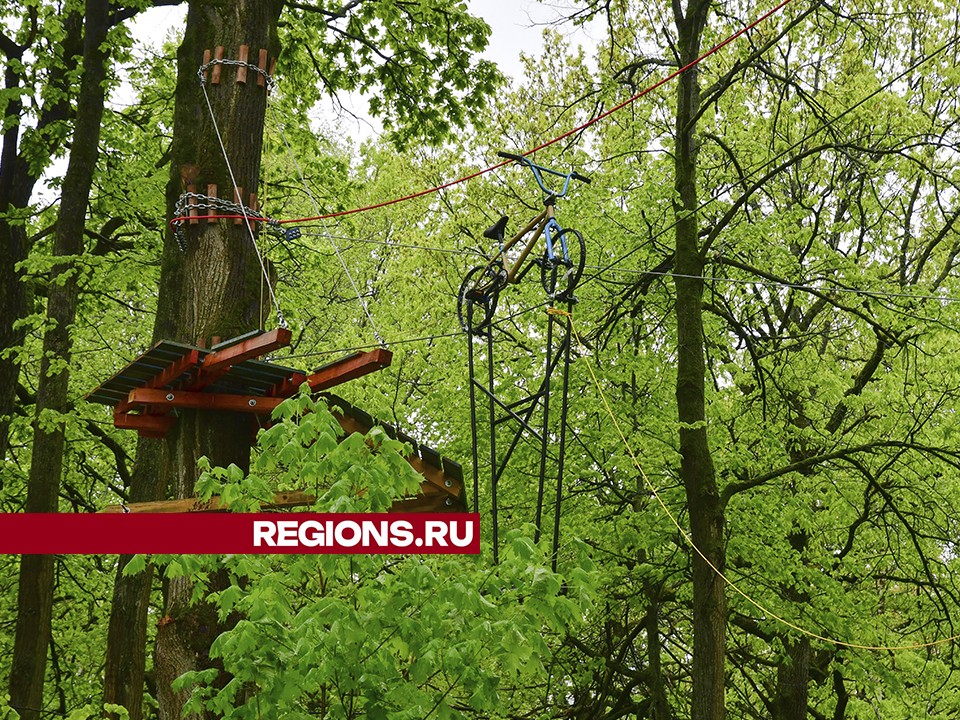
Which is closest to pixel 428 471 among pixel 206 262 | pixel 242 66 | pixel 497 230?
pixel 497 230

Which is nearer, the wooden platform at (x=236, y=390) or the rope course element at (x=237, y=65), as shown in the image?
the wooden platform at (x=236, y=390)

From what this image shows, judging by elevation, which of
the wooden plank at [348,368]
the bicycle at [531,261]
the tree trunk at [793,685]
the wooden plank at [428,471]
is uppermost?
the bicycle at [531,261]

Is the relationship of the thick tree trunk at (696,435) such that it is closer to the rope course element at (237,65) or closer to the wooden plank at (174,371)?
the rope course element at (237,65)

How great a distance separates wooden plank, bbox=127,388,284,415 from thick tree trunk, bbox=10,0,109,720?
2959mm

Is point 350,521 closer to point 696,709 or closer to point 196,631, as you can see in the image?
point 196,631

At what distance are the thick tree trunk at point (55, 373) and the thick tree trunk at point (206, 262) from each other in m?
2.03

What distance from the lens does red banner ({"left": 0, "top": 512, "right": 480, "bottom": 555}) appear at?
5.30 m

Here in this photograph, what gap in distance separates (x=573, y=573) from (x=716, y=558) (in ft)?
18.2

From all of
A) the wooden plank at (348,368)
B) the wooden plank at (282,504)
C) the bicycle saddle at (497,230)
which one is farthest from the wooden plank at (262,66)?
the wooden plank at (282,504)

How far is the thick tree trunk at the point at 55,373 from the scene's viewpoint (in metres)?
9.77

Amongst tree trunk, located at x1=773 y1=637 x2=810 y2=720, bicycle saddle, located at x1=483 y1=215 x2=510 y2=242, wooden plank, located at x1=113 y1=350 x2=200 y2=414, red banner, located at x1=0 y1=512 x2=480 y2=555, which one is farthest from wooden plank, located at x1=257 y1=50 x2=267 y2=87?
tree trunk, located at x1=773 y1=637 x2=810 y2=720

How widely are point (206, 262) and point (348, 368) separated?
167 centimetres

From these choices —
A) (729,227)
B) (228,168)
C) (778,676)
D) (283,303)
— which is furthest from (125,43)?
(778,676)

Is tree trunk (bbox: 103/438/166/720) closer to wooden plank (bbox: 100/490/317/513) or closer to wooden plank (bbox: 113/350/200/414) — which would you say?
wooden plank (bbox: 113/350/200/414)
